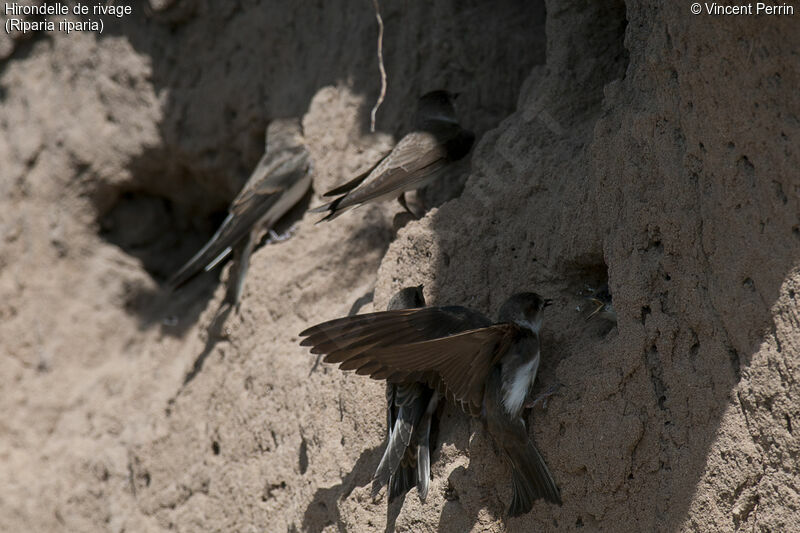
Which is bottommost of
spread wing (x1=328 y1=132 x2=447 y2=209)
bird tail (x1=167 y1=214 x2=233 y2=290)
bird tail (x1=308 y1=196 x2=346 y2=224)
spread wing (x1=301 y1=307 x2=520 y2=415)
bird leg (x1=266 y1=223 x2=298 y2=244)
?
spread wing (x1=301 y1=307 x2=520 y2=415)

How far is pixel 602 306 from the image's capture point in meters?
2.62

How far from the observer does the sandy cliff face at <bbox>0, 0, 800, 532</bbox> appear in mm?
2268

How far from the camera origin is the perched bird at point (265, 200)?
413 cm

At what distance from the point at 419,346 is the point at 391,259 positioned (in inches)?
31.0

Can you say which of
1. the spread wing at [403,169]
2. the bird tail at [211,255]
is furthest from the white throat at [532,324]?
the bird tail at [211,255]

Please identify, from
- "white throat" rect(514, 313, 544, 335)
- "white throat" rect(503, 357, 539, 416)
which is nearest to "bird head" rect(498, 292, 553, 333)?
"white throat" rect(514, 313, 544, 335)

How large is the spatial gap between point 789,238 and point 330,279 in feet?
6.33

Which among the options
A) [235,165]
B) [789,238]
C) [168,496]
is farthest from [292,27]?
[789,238]

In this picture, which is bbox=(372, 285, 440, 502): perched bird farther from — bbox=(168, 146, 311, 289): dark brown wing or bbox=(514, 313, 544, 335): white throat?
bbox=(168, 146, 311, 289): dark brown wing

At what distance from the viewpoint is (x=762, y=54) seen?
226 centimetres

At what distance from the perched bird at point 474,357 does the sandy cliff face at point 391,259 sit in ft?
0.29

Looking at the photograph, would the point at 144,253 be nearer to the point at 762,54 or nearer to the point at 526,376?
the point at 526,376

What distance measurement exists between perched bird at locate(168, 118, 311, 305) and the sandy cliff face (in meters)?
0.10

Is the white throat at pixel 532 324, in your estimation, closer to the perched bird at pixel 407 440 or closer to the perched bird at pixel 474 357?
the perched bird at pixel 474 357
